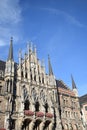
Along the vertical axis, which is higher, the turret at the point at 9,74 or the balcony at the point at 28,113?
the turret at the point at 9,74

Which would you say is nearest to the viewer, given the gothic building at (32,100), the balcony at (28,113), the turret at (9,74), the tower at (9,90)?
the tower at (9,90)

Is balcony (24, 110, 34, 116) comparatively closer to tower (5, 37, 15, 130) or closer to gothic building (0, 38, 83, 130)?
gothic building (0, 38, 83, 130)

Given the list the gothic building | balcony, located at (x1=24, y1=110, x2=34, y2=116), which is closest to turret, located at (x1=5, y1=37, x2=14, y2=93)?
the gothic building

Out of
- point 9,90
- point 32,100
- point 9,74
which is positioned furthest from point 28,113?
point 9,74

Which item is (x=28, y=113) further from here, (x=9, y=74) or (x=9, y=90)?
(x=9, y=74)

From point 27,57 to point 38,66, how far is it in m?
3.95

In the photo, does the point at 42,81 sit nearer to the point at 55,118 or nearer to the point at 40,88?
the point at 40,88

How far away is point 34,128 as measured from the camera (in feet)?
124

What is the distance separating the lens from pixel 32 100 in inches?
1537

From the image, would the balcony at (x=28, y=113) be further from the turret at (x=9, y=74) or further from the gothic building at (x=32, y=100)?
the turret at (x=9, y=74)

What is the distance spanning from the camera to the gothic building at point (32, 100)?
117 ft

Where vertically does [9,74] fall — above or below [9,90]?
above

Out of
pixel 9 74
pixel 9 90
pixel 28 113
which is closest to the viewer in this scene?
pixel 28 113

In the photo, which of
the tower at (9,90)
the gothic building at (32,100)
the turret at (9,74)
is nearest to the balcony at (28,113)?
the gothic building at (32,100)
